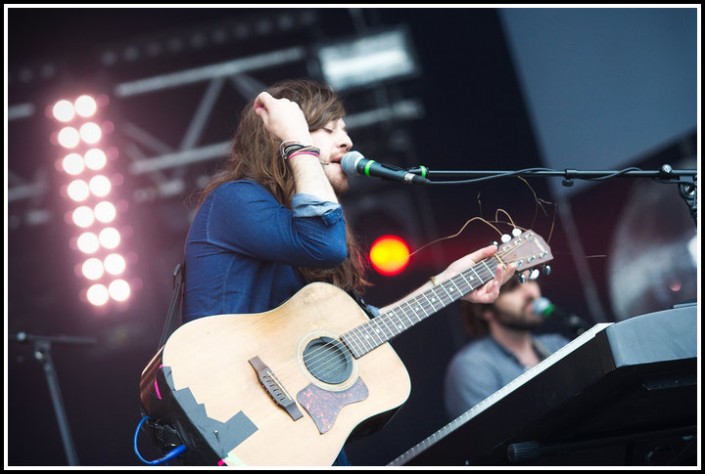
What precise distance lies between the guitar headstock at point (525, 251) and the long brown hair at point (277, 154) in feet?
1.75

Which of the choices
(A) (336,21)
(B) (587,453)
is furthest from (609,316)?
(B) (587,453)

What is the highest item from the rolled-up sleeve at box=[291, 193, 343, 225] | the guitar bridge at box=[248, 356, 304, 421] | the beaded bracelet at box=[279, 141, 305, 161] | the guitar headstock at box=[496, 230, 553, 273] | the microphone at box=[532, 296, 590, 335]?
the beaded bracelet at box=[279, 141, 305, 161]

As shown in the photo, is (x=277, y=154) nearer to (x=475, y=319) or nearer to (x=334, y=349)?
(x=334, y=349)

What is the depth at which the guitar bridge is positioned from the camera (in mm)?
2037

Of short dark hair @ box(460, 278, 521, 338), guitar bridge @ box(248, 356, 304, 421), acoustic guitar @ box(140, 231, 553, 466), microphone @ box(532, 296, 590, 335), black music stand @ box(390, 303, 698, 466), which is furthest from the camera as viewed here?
short dark hair @ box(460, 278, 521, 338)

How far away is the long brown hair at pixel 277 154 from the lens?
2502mm

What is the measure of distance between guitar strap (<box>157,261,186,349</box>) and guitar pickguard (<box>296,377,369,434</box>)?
0.51m

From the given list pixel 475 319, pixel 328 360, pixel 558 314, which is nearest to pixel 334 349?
pixel 328 360

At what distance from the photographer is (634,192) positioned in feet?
17.3

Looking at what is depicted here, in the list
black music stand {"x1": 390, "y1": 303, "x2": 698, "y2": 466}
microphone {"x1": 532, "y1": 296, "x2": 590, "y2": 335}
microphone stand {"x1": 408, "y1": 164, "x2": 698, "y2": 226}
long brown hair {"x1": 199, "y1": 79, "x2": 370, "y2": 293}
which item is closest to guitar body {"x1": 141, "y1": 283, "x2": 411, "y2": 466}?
black music stand {"x1": 390, "y1": 303, "x2": 698, "y2": 466}

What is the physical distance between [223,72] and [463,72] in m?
1.78

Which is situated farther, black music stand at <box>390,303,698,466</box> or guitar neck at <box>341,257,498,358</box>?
guitar neck at <box>341,257,498,358</box>

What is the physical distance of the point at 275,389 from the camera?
2.05m

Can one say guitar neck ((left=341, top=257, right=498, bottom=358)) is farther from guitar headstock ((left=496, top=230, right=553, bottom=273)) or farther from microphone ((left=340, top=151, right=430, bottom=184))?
microphone ((left=340, top=151, right=430, bottom=184))
